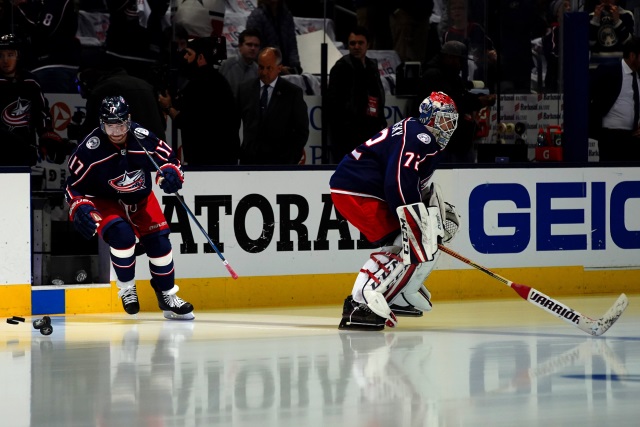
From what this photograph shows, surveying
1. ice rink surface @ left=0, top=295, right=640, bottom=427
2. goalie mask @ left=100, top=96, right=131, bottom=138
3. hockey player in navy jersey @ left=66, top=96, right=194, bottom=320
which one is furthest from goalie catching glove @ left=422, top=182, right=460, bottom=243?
goalie mask @ left=100, top=96, right=131, bottom=138

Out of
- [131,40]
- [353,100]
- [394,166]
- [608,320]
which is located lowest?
[608,320]

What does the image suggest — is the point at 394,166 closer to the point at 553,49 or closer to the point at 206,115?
the point at 206,115

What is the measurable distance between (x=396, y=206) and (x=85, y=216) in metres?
1.93

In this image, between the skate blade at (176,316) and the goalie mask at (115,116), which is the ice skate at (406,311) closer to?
the skate blade at (176,316)

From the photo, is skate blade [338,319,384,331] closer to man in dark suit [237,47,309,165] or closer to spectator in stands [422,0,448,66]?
man in dark suit [237,47,309,165]

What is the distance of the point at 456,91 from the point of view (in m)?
10.6

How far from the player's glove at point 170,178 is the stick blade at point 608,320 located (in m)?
2.62

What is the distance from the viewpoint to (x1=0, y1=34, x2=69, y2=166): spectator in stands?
932 centimetres

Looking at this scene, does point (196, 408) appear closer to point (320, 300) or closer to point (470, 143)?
point (320, 300)

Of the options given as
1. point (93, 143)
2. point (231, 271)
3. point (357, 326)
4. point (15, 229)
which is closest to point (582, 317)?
point (357, 326)

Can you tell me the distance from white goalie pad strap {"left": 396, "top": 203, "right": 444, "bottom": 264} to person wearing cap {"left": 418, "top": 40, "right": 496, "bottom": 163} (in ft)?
9.70

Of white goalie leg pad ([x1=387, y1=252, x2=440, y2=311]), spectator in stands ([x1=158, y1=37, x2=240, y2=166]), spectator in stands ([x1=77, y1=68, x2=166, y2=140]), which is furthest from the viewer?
spectator in stands ([x1=158, y1=37, x2=240, y2=166])

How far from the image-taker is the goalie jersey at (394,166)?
7.57 m

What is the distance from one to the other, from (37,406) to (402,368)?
1798 mm
